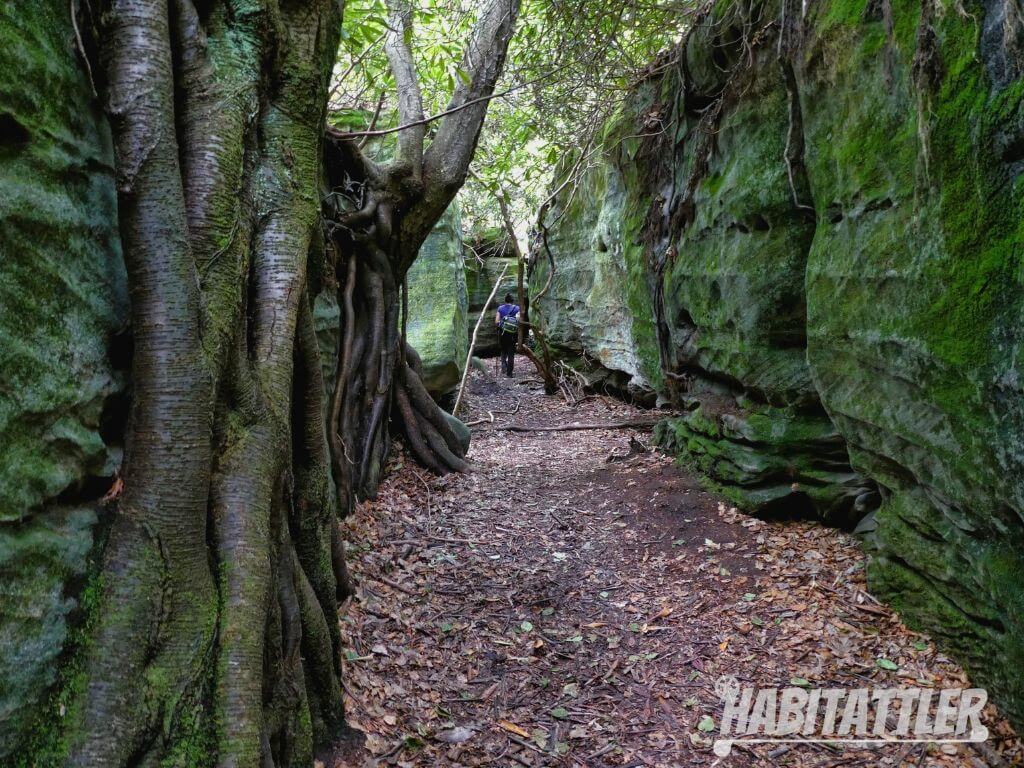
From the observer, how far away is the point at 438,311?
28.9 feet

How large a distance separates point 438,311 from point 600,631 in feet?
19.0

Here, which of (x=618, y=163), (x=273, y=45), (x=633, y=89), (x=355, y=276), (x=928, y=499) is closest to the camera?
(x=273, y=45)

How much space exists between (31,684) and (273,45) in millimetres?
2471

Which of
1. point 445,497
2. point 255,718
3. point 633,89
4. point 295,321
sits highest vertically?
point 633,89

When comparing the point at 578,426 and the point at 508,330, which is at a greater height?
the point at 508,330

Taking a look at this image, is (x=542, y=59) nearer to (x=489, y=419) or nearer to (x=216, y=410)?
(x=489, y=419)

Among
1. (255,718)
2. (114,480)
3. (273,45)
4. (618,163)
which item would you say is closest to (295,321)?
(114,480)

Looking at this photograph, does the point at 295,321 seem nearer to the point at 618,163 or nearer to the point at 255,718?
the point at 255,718

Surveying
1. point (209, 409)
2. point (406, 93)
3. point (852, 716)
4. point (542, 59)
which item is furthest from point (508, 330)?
point (209, 409)

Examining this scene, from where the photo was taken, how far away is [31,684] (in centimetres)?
163

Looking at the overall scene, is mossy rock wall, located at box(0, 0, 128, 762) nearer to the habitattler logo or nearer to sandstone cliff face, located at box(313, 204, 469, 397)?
the habitattler logo

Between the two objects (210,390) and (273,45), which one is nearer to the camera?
(210,390)

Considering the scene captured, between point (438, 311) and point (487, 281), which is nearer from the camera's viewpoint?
point (438, 311)

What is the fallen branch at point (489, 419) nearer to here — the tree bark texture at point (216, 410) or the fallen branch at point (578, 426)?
the fallen branch at point (578, 426)
